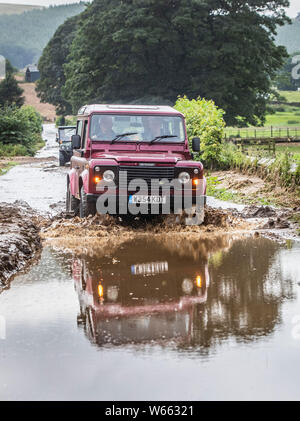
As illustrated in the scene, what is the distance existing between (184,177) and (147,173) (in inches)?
25.9

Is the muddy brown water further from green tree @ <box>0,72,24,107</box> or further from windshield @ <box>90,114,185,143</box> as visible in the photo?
green tree @ <box>0,72,24,107</box>

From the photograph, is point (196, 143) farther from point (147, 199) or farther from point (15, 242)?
point (15, 242)

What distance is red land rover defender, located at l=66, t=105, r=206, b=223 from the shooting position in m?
12.8

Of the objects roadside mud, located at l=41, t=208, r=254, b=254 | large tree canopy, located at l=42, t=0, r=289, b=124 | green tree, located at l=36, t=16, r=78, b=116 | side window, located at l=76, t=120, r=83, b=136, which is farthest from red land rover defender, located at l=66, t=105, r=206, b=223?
green tree, located at l=36, t=16, r=78, b=116

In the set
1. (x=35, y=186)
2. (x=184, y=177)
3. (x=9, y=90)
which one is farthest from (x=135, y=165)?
(x=9, y=90)

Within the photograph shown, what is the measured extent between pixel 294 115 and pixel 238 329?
11737cm

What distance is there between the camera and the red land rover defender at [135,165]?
505 inches

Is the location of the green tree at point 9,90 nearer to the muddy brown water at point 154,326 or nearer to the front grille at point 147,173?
the front grille at point 147,173

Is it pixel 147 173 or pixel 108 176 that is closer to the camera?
pixel 108 176

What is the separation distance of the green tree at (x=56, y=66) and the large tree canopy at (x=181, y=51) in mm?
33927

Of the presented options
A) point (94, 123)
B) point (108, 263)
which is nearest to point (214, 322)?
point (108, 263)

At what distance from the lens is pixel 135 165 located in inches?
509

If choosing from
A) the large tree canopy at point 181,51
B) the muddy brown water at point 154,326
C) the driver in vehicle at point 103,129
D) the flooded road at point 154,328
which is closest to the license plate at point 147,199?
the driver in vehicle at point 103,129

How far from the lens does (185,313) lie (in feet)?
23.6
